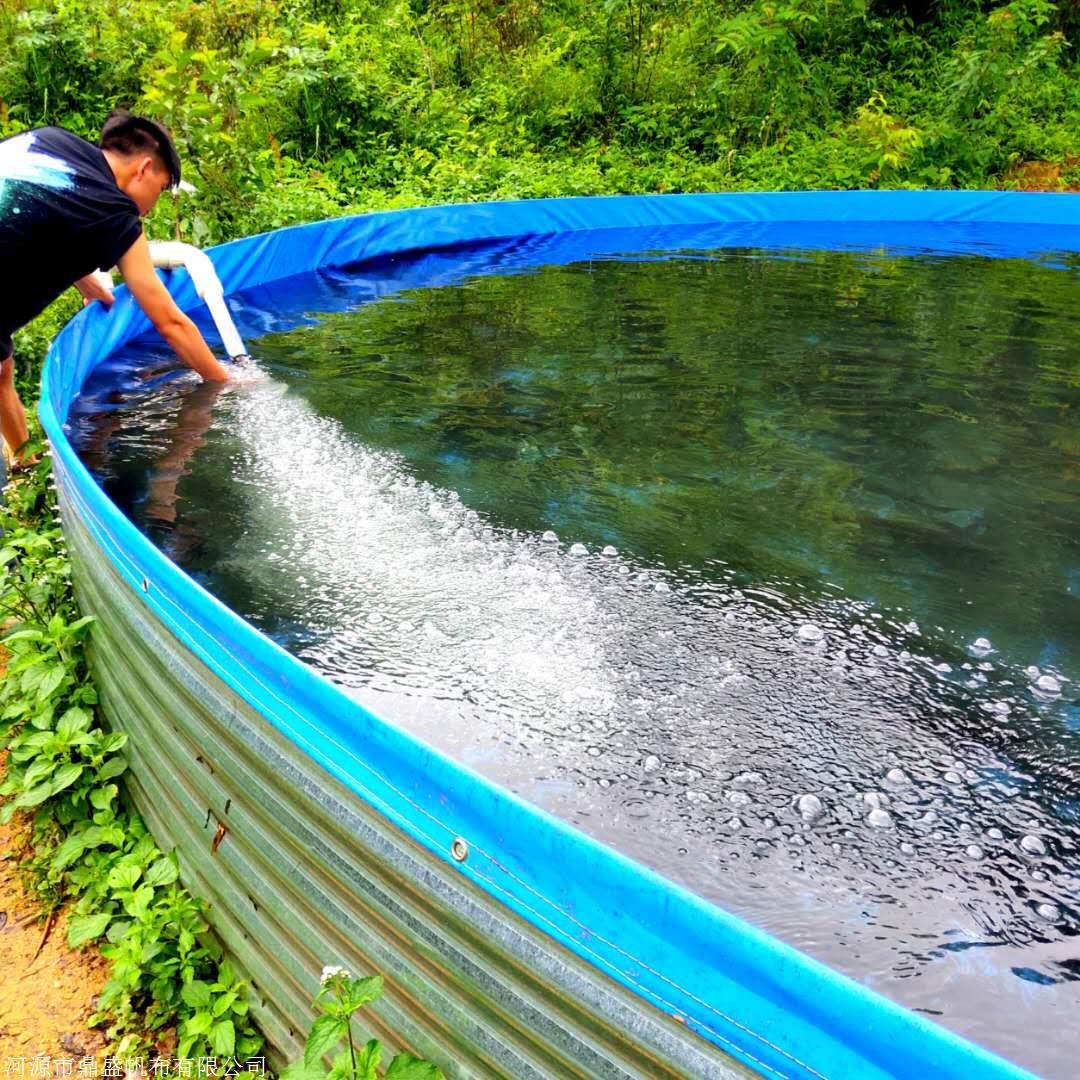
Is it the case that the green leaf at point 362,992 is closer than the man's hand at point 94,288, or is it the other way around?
the green leaf at point 362,992

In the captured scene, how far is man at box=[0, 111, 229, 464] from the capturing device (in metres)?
3.02

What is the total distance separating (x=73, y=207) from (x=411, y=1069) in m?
2.77

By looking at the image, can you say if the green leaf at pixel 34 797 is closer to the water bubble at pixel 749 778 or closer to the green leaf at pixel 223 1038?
the green leaf at pixel 223 1038

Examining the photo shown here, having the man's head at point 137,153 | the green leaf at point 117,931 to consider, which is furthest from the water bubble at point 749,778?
the man's head at point 137,153

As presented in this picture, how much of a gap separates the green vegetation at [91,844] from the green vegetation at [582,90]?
5.08 metres

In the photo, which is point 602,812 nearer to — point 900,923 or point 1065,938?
point 900,923

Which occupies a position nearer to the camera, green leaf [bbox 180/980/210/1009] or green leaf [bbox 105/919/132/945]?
green leaf [bbox 180/980/210/1009]

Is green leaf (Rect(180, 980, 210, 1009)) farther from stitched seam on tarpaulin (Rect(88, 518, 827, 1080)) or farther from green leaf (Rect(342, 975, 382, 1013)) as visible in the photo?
stitched seam on tarpaulin (Rect(88, 518, 827, 1080))

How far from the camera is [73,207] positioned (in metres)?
3.09

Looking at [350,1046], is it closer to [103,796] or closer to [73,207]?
[103,796]

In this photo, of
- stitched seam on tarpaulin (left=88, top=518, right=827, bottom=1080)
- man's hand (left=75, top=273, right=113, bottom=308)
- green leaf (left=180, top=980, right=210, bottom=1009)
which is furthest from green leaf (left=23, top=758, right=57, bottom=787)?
man's hand (left=75, top=273, right=113, bottom=308)

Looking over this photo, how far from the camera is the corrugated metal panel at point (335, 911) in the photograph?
1287 millimetres

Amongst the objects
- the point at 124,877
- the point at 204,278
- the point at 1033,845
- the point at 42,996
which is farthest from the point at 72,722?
the point at 204,278

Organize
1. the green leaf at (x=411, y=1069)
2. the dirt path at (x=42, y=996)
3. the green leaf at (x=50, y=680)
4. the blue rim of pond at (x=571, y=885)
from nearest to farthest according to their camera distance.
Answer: the blue rim of pond at (x=571, y=885), the green leaf at (x=411, y=1069), the dirt path at (x=42, y=996), the green leaf at (x=50, y=680)
